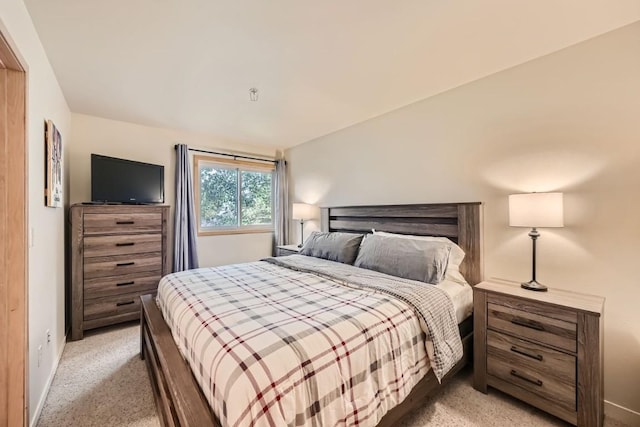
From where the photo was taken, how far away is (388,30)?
1.74 m

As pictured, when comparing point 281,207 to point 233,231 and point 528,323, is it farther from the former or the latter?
point 528,323

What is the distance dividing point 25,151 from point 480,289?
2999 mm

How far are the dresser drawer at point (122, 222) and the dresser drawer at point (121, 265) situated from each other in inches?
11.5

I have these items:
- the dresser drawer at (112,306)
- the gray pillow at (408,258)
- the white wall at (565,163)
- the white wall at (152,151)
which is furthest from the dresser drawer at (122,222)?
the white wall at (565,163)

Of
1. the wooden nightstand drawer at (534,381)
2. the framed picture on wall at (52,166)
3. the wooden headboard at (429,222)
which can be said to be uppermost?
the framed picture on wall at (52,166)

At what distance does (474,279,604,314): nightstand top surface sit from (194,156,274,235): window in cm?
351

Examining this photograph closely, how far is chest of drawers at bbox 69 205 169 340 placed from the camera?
8.95 ft

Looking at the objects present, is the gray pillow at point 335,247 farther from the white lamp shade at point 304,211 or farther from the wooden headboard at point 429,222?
the white lamp shade at point 304,211

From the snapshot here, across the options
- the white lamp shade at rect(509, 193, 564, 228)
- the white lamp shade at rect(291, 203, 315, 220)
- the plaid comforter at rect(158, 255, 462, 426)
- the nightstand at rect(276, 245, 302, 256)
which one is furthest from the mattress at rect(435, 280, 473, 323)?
the white lamp shade at rect(291, 203, 315, 220)

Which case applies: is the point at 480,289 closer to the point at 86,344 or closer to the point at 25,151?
the point at 25,151

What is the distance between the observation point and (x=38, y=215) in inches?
69.7

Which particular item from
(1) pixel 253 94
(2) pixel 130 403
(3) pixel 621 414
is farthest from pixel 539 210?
(2) pixel 130 403

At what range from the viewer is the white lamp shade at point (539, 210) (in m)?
1.80

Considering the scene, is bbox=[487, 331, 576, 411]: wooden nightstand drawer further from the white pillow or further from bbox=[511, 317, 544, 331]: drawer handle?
the white pillow
